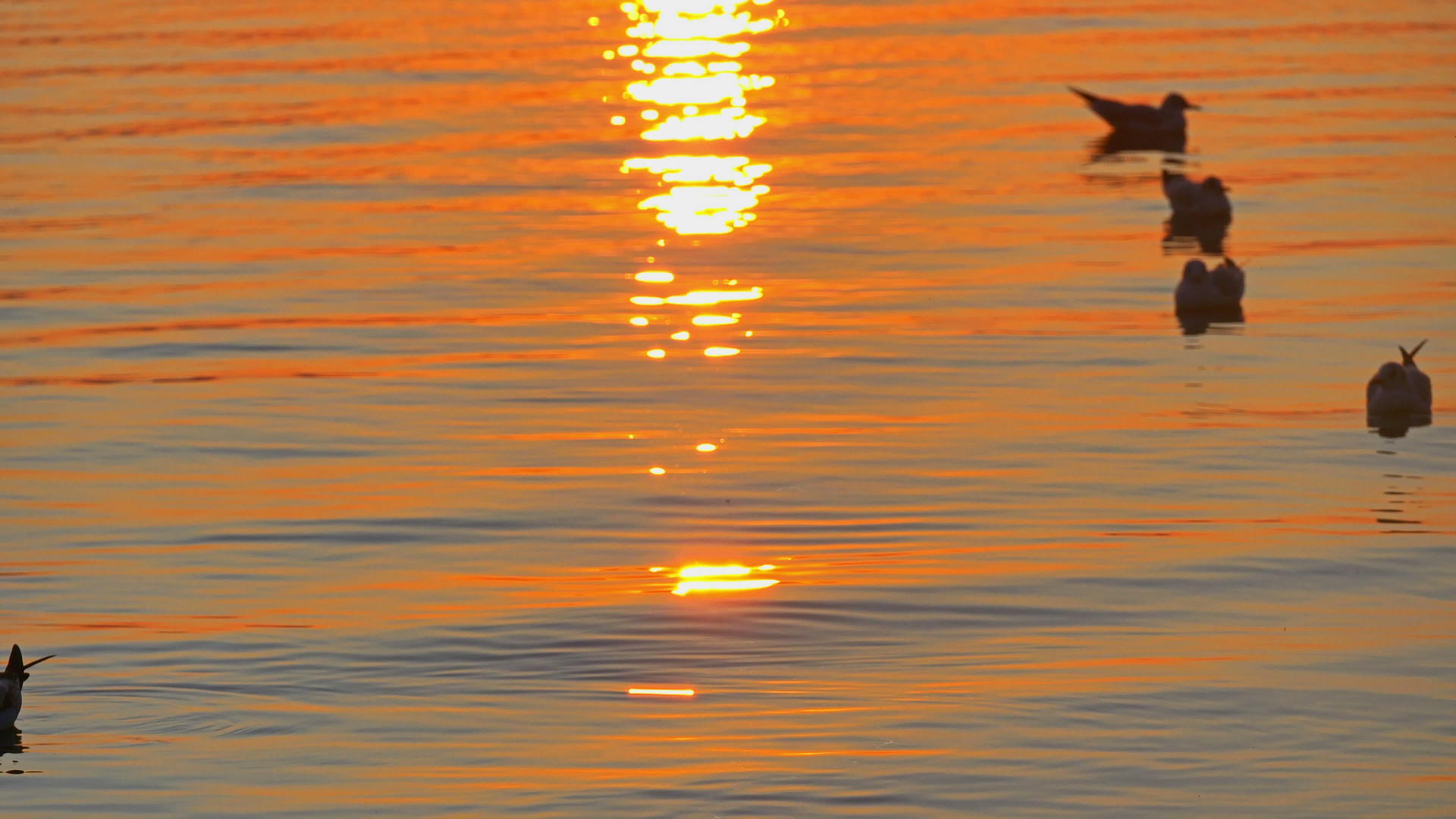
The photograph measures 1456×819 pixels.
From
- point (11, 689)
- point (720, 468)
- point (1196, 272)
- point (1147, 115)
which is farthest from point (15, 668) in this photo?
point (1147, 115)

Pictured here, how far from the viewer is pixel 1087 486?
1492 cm

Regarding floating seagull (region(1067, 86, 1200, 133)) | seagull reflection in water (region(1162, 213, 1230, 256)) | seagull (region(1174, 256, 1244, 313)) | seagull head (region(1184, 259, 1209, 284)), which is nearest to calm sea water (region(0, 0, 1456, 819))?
seagull reflection in water (region(1162, 213, 1230, 256))

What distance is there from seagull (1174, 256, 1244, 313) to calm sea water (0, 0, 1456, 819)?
266 mm

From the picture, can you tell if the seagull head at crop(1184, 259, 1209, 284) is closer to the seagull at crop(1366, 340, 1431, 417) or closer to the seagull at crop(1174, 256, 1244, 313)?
the seagull at crop(1174, 256, 1244, 313)

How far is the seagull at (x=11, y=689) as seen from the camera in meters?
11.0

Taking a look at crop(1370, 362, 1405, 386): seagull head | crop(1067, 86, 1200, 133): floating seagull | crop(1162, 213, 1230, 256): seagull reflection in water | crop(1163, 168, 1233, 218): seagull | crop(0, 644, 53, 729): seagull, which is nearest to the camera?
crop(0, 644, 53, 729): seagull

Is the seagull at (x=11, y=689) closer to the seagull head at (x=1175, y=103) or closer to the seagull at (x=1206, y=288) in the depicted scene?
the seagull at (x=1206, y=288)

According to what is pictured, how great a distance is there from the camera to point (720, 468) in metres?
15.5

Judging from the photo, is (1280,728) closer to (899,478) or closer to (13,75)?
(899,478)

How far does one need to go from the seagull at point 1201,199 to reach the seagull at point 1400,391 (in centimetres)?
796

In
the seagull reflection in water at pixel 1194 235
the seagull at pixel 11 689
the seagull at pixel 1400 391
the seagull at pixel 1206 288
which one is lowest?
the seagull at pixel 11 689

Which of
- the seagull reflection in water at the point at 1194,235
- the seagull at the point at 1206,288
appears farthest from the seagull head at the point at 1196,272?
the seagull reflection in water at the point at 1194,235

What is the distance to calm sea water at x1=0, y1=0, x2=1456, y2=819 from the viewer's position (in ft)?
35.3

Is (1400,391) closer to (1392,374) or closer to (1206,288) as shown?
(1392,374)
